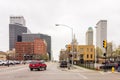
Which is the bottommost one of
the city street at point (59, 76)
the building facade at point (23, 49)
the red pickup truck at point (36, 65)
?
the city street at point (59, 76)

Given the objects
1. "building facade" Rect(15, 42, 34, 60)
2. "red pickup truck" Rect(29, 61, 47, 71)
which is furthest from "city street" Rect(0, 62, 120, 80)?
"building facade" Rect(15, 42, 34, 60)

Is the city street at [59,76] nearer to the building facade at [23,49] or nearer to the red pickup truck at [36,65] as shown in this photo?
the red pickup truck at [36,65]

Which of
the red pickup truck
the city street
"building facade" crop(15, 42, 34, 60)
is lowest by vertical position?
the city street

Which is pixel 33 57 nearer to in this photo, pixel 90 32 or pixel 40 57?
pixel 40 57

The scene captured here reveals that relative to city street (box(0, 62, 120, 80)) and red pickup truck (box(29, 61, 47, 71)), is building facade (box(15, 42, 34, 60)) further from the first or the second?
city street (box(0, 62, 120, 80))

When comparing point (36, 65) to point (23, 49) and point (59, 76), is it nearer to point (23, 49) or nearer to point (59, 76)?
point (59, 76)

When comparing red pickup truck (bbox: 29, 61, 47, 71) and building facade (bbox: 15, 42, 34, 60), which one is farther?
building facade (bbox: 15, 42, 34, 60)

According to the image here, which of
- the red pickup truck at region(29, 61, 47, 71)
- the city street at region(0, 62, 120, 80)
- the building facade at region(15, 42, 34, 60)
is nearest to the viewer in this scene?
the city street at region(0, 62, 120, 80)

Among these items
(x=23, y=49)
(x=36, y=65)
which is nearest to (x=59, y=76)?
(x=36, y=65)

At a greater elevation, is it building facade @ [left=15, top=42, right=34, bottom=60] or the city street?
building facade @ [left=15, top=42, right=34, bottom=60]

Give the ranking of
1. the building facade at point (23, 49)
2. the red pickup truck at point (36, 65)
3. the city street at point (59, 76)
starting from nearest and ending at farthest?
the city street at point (59, 76) < the red pickup truck at point (36, 65) < the building facade at point (23, 49)

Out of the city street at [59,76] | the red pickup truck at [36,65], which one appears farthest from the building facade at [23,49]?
the city street at [59,76]

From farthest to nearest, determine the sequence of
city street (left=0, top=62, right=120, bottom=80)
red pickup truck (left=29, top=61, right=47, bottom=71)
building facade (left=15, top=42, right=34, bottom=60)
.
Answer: building facade (left=15, top=42, right=34, bottom=60) < red pickup truck (left=29, top=61, right=47, bottom=71) < city street (left=0, top=62, right=120, bottom=80)

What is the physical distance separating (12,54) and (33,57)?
14450mm
